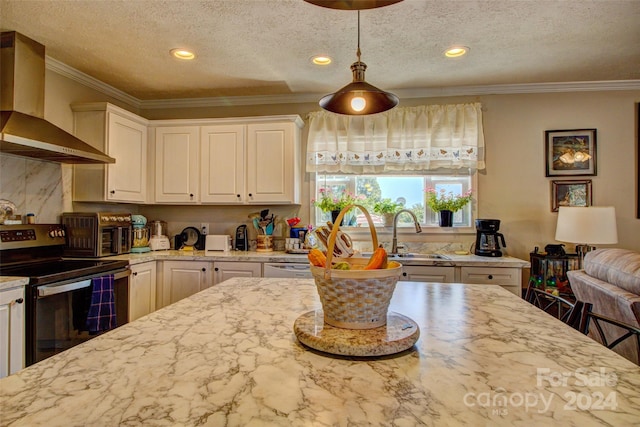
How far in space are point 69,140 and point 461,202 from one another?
3.37 m

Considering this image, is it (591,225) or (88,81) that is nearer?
(591,225)

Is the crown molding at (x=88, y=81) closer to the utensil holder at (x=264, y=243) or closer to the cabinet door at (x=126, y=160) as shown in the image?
the cabinet door at (x=126, y=160)

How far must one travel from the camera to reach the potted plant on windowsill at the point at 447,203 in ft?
10.9

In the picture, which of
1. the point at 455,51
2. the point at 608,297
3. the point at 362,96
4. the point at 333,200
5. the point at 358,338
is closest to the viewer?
the point at 358,338

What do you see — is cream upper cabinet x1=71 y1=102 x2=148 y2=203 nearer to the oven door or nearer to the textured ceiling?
the textured ceiling

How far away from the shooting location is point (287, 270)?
2.98 m

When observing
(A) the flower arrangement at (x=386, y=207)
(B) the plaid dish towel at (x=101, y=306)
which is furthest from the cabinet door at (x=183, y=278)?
(A) the flower arrangement at (x=386, y=207)

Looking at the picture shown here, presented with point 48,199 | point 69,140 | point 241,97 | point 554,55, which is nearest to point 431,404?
point 69,140

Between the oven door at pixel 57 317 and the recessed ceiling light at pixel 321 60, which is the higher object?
the recessed ceiling light at pixel 321 60

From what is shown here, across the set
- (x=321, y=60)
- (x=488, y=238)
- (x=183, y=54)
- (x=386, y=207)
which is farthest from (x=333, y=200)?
(x=183, y=54)

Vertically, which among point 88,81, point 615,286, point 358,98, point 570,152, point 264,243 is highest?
point 88,81

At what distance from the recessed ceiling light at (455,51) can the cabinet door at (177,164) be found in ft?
7.94

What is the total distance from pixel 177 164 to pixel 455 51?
276 cm

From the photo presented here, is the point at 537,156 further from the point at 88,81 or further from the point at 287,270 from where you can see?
the point at 88,81
